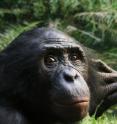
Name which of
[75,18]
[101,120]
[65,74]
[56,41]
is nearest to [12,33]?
[75,18]

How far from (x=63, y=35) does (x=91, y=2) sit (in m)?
4.09

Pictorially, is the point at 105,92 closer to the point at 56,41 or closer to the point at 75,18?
the point at 56,41

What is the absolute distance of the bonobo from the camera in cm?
452

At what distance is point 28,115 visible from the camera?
4699 mm

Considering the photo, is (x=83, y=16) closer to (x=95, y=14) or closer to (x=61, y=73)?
(x=95, y=14)

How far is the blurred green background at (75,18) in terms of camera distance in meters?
8.34

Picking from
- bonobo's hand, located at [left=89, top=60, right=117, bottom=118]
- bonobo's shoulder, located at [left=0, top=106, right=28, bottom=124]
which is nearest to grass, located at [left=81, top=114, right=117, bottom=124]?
bonobo's hand, located at [left=89, top=60, right=117, bottom=118]

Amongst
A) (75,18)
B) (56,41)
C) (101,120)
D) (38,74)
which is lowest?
(75,18)

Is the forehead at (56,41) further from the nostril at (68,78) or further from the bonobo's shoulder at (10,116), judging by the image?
the bonobo's shoulder at (10,116)

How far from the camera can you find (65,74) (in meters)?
4.41

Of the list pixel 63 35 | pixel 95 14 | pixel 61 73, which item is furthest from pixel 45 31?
pixel 95 14

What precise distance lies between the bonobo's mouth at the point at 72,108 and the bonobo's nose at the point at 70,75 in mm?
141

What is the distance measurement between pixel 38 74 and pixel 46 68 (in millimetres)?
69

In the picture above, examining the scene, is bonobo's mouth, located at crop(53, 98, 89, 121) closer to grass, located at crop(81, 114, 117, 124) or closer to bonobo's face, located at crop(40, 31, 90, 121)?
bonobo's face, located at crop(40, 31, 90, 121)
